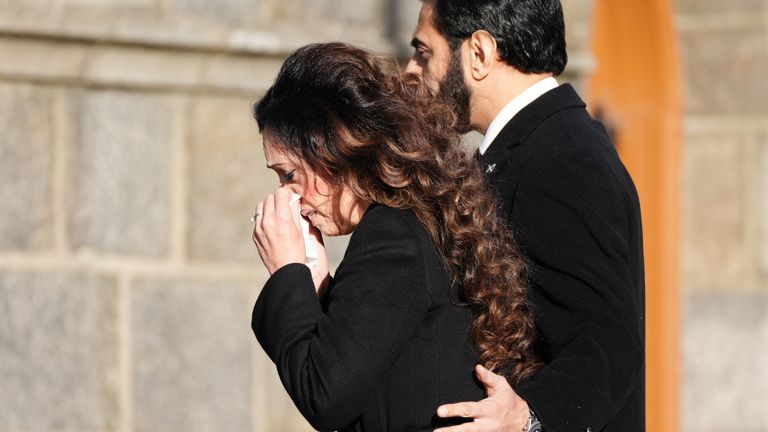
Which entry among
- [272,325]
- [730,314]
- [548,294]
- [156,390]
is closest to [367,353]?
[272,325]

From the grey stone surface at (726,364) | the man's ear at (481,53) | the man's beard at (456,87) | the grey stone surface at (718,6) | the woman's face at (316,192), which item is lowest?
the grey stone surface at (726,364)

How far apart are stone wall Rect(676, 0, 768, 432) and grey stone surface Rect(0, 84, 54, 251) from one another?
3111 millimetres

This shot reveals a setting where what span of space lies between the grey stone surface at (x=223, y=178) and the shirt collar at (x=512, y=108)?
171cm

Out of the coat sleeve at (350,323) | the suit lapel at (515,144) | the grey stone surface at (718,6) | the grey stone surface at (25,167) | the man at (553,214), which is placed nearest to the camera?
the coat sleeve at (350,323)

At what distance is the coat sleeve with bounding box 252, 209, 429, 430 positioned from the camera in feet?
7.25

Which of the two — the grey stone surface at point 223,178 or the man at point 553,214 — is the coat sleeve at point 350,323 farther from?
the grey stone surface at point 223,178

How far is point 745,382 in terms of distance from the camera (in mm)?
6086

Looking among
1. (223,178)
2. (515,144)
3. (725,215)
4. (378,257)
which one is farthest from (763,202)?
(378,257)

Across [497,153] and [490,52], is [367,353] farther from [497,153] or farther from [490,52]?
[490,52]

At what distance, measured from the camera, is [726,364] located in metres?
6.12

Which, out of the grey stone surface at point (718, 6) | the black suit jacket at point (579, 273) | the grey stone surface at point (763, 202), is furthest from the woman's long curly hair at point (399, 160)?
the grey stone surface at point (718, 6)

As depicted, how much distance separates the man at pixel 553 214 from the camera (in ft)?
8.14

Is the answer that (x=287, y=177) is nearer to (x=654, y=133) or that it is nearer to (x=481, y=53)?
(x=481, y=53)

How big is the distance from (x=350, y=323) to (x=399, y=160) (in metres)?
Answer: 0.32
